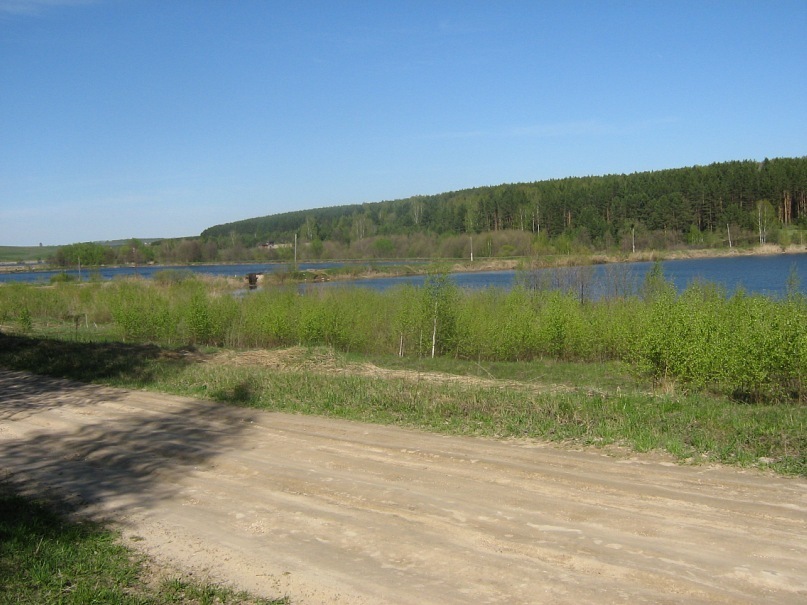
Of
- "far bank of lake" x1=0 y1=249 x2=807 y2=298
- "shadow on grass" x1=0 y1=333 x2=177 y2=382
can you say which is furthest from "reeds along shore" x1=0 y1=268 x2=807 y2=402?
"shadow on grass" x1=0 y1=333 x2=177 y2=382

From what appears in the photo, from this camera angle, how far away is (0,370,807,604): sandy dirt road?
5.01 meters

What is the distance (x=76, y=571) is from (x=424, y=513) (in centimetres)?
286

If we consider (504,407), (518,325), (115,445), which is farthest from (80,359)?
(518,325)

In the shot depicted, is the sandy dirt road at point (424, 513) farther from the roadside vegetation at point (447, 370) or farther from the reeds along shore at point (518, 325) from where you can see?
the reeds along shore at point (518, 325)

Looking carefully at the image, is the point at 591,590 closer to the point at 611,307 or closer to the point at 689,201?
the point at 611,307

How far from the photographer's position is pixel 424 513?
645 cm

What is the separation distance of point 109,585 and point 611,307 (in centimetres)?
2495

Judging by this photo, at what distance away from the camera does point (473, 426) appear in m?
9.66

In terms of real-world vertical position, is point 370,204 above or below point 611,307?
above

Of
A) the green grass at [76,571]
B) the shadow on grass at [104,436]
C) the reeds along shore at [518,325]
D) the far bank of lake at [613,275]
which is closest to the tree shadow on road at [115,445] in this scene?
the shadow on grass at [104,436]

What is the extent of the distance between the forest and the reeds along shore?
4585 cm

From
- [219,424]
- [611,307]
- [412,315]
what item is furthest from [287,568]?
[611,307]

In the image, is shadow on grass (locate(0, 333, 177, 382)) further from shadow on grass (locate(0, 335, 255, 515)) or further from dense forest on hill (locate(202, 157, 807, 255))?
dense forest on hill (locate(202, 157, 807, 255))

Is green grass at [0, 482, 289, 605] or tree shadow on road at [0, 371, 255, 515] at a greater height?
green grass at [0, 482, 289, 605]
